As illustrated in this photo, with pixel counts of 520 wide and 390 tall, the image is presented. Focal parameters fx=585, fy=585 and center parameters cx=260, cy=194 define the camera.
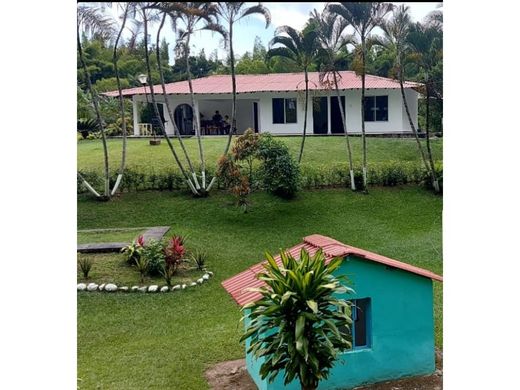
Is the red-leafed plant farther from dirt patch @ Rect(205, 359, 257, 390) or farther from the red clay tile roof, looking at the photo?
the red clay tile roof

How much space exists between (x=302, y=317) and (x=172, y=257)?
10.0 ft

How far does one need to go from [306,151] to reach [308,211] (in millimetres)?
806

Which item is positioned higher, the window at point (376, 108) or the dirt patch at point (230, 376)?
the window at point (376, 108)

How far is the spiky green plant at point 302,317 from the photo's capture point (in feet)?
11.4

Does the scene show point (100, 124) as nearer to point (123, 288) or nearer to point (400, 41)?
point (123, 288)

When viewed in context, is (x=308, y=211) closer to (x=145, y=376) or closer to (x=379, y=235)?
(x=379, y=235)

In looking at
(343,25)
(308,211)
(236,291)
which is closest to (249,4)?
(343,25)

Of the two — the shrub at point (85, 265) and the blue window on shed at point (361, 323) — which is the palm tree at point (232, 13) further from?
the blue window on shed at point (361, 323)

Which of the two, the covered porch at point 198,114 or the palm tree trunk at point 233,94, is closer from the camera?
the palm tree trunk at point 233,94

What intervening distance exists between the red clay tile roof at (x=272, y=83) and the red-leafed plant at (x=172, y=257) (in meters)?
1.81

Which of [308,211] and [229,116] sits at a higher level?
[229,116]

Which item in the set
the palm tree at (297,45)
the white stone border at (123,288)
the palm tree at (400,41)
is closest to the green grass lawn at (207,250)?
the white stone border at (123,288)

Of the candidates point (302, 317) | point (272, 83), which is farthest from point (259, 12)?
point (302, 317)
